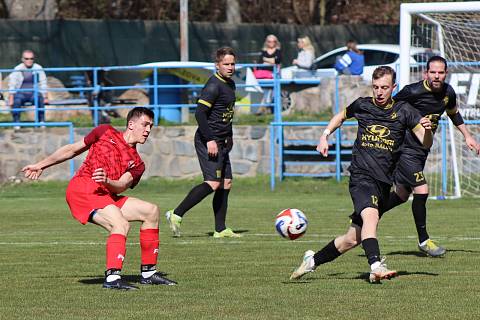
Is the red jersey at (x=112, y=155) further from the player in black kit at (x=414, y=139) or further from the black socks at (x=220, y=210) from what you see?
the black socks at (x=220, y=210)

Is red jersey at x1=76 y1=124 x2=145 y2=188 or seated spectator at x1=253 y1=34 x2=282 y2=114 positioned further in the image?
seated spectator at x1=253 y1=34 x2=282 y2=114

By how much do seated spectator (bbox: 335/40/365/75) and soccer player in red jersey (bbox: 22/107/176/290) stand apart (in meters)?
16.4

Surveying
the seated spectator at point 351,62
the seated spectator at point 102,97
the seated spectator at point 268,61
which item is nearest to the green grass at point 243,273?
the seated spectator at point 102,97

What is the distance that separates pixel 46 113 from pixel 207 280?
56.3ft

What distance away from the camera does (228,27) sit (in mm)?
30812

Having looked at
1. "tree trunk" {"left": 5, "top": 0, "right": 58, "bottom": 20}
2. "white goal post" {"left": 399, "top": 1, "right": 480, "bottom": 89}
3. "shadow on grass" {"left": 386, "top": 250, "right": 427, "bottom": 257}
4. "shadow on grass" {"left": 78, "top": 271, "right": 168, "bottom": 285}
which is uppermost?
"tree trunk" {"left": 5, "top": 0, "right": 58, "bottom": 20}

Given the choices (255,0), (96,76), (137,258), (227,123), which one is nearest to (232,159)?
(96,76)

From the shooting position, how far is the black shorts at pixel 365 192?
9.70 metres

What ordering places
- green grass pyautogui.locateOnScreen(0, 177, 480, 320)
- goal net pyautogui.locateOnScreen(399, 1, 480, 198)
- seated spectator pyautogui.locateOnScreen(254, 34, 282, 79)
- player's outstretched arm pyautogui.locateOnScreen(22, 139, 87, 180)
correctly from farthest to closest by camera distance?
1. seated spectator pyautogui.locateOnScreen(254, 34, 282, 79)
2. goal net pyautogui.locateOnScreen(399, 1, 480, 198)
3. player's outstretched arm pyautogui.locateOnScreen(22, 139, 87, 180)
4. green grass pyautogui.locateOnScreen(0, 177, 480, 320)

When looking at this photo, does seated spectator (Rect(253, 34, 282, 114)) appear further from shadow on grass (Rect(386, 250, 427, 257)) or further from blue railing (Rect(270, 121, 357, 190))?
shadow on grass (Rect(386, 250, 427, 257))

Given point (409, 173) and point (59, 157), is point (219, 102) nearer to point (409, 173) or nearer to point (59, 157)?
point (409, 173)

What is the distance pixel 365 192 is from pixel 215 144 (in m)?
4.07

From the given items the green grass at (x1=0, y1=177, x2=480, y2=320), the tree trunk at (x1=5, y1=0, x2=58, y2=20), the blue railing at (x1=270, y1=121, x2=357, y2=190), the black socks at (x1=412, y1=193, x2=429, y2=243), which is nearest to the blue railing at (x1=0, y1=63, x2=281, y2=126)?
the blue railing at (x1=270, y1=121, x2=357, y2=190)

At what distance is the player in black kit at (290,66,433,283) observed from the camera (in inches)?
382
